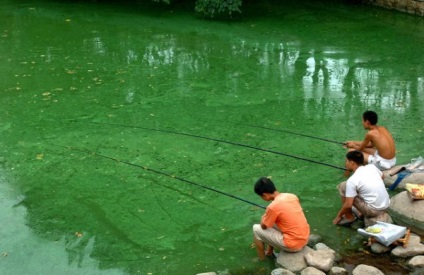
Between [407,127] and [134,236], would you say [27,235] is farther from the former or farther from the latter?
[407,127]

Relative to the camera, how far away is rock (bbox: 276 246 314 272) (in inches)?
175

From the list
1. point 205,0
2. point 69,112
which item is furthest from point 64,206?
point 205,0

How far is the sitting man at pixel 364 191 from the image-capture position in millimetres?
4871

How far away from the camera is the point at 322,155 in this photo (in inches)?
250

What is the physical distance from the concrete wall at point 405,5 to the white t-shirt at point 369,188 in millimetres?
7703

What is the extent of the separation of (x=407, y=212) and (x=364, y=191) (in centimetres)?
45

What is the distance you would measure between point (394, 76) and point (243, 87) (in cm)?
217

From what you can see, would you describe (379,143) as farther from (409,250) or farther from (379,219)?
(409,250)

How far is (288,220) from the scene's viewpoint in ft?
14.5

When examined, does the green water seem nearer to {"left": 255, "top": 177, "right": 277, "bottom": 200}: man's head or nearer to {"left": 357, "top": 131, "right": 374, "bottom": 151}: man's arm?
{"left": 357, "top": 131, "right": 374, "bottom": 151}: man's arm

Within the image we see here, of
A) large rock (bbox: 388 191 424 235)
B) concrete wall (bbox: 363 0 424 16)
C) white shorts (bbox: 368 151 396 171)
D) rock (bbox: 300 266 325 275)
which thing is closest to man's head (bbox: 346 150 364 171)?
large rock (bbox: 388 191 424 235)

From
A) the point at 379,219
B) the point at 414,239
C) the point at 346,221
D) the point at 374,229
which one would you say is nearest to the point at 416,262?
the point at 414,239

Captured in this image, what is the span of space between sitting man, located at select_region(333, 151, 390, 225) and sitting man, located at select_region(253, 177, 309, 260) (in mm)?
609

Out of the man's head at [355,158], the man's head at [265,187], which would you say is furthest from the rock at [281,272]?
the man's head at [355,158]
